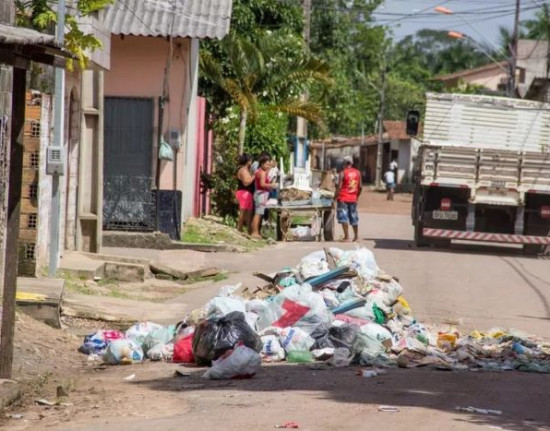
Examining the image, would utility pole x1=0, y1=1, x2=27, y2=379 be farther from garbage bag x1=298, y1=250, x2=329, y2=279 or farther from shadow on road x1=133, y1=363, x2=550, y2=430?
garbage bag x1=298, y1=250, x2=329, y2=279

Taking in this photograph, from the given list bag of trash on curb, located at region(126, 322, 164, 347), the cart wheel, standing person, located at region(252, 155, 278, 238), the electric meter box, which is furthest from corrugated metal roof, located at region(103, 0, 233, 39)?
bag of trash on curb, located at region(126, 322, 164, 347)

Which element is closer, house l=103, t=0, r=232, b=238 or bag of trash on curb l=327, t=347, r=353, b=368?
bag of trash on curb l=327, t=347, r=353, b=368

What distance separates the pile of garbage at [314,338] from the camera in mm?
11742

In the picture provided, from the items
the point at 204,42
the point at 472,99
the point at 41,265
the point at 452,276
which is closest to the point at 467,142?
the point at 472,99

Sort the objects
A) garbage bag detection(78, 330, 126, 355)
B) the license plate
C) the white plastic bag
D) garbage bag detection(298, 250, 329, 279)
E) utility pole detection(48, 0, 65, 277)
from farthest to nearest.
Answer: the license plate → utility pole detection(48, 0, 65, 277) → garbage bag detection(298, 250, 329, 279) → the white plastic bag → garbage bag detection(78, 330, 126, 355)

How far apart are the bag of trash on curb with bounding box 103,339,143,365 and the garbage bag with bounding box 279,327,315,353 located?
145 centimetres

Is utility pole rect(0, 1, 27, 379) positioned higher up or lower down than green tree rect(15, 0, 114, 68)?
lower down

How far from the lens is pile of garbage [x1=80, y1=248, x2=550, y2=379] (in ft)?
38.5

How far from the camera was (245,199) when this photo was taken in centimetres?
2608

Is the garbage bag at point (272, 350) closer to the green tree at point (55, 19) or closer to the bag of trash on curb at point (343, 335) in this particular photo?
the bag of trash on curb at point (343, 335)

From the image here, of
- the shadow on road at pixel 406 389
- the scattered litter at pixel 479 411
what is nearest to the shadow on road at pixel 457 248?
the shadow on road at pixel 406 389

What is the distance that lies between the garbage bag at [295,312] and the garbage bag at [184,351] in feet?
3.19

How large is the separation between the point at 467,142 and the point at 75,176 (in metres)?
10.2

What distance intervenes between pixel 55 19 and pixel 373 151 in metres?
73.8
